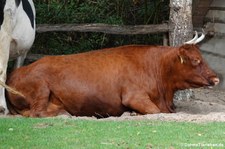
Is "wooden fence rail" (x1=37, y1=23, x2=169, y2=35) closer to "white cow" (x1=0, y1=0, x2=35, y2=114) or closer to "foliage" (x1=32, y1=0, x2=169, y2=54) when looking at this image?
"white cow" (x1=0, y1=0, x2=35, y2=114)

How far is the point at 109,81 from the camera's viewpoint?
35.8 feet

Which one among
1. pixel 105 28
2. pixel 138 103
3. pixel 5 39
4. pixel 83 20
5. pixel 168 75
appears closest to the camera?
pixel 138 103

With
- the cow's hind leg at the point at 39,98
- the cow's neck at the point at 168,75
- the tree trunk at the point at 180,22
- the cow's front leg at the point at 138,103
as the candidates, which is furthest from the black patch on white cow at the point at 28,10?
the cow's front leg at the point at 138,103

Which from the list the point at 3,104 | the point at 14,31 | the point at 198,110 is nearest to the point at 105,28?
the point at 14,31

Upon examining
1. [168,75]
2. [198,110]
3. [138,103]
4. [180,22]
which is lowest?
[198,110]

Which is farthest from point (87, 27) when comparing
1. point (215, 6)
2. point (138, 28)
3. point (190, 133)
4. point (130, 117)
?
point (190, 133)

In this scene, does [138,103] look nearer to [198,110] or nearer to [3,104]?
[198,110]

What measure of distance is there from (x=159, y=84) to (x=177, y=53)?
0.52m

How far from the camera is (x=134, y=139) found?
324 inches

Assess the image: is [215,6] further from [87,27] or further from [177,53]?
[177,53]

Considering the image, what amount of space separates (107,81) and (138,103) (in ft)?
1.85

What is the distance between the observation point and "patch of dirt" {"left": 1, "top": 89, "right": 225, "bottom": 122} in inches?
396

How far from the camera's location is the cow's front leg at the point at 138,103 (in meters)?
10.7

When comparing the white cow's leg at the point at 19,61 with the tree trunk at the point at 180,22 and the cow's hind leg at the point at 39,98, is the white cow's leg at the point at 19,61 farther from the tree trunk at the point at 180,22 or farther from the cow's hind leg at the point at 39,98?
the tree trunk at the point at 180,22
